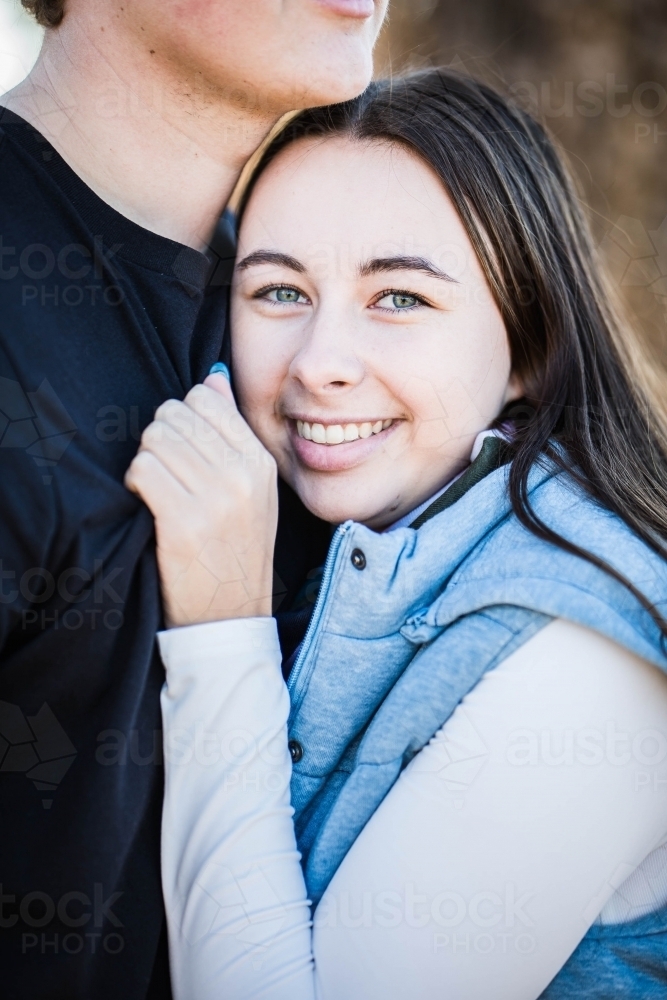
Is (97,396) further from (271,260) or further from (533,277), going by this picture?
(533,277)

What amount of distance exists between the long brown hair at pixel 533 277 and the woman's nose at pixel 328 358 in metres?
0.27

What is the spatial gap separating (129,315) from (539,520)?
0.61 metres

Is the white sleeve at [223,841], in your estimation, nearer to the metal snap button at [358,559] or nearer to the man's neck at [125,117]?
the metal snap button at [358,559]

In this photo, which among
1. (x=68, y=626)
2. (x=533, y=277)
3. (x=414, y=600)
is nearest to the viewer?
(x=68, y=626)

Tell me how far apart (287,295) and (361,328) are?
15 cm

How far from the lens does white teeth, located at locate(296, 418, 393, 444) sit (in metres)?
1.39

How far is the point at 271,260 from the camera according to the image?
54.2 inches

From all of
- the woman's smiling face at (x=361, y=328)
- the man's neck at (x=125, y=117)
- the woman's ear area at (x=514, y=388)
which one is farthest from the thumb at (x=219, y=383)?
the woman's ear area at (x=514, y=388)

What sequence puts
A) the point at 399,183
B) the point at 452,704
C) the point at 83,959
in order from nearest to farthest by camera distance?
the point at 83,959, the point at 452,704, the point at 399,183

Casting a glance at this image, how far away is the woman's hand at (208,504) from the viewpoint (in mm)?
1111

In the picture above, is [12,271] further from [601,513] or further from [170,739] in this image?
[601,513]

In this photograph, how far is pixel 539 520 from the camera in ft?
3.93

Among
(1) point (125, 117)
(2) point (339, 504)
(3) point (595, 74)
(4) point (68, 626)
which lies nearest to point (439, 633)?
(2) point (339, 504)

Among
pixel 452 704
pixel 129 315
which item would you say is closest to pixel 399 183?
pixel 129 315
